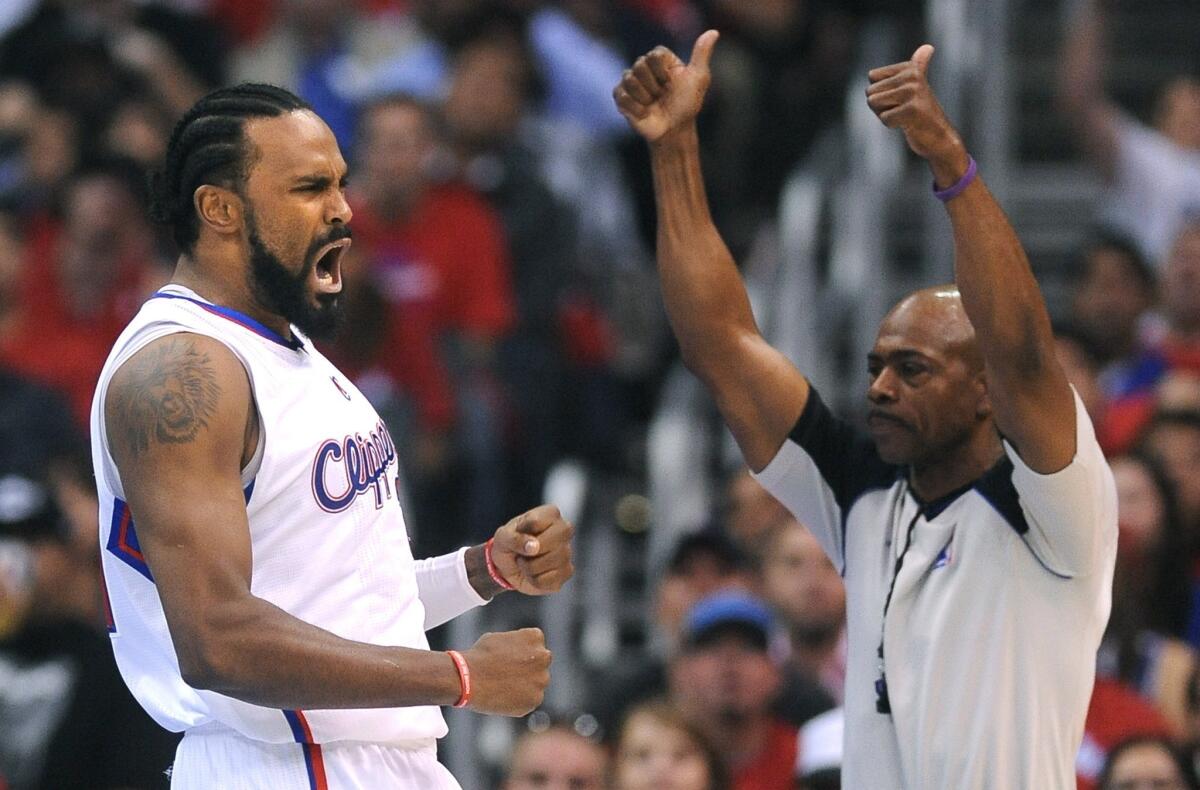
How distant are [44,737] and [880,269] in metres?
3.81

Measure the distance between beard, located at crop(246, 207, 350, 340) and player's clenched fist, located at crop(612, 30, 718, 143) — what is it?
1118 millimetres

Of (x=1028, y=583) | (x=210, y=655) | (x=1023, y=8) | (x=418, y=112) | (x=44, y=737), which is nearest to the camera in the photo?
(x=210, y=655)

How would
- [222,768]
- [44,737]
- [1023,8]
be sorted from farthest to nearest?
[1023,8], [44,737], [222,768]

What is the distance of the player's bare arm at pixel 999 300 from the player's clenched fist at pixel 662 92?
740 mm

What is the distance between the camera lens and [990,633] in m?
4.26

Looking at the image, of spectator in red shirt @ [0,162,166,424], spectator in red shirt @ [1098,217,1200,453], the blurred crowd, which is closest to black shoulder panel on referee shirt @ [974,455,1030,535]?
the blurred crowd

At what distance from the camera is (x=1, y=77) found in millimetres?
9750

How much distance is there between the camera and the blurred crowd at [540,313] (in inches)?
257

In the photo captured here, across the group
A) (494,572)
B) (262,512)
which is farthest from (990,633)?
(262,512)

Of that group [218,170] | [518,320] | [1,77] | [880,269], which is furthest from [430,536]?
[218,170]

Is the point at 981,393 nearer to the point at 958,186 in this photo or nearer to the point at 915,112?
the point at 958,186

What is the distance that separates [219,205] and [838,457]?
65.5 inches

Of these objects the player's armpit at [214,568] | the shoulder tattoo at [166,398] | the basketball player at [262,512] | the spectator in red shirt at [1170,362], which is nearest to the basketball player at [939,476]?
the basketball player at [262,512]

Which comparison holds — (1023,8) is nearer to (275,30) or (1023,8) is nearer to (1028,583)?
(275,30)
